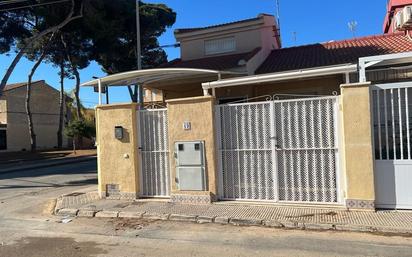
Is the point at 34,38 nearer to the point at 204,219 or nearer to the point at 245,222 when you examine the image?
the point at 204,219

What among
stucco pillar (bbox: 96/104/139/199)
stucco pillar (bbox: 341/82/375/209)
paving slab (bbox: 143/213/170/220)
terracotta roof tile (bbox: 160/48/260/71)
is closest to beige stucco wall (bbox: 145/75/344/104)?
terracotta roof tile (bbox: 160/48/260/71)

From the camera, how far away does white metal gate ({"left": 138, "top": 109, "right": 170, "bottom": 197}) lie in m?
10.0

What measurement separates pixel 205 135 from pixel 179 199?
158 centimetres

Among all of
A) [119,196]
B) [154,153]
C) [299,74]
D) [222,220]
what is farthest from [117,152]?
[299,74]

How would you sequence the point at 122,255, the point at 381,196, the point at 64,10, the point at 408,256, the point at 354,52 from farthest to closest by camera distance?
the point at 64,10, the point at 354,52, the point at 381,196, the point at 122,255, the point at 408,256

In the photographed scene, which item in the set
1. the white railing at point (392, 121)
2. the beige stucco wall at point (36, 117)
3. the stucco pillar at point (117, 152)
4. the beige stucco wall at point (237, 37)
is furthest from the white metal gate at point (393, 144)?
the beige stucco wall at point (36, 117)

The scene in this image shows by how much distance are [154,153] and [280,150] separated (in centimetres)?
306

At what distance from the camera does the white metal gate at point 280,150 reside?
8.53m

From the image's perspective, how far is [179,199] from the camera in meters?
9.65

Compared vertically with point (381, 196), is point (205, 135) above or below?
above

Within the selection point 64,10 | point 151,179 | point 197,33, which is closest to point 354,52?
point 197,33

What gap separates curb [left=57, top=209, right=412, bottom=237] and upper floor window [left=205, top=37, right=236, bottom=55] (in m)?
11.0

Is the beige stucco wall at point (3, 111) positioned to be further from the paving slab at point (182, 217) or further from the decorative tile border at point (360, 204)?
the decorative tile border at point (360, 204)

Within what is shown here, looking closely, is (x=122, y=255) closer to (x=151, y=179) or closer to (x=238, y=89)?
(x=151, y=179)
